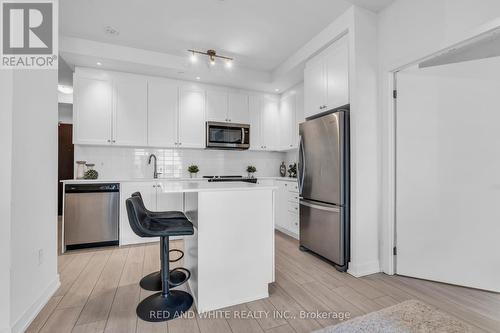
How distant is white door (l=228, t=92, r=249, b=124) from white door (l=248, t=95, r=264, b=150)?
0.10 metres

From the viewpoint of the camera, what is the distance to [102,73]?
3732mm

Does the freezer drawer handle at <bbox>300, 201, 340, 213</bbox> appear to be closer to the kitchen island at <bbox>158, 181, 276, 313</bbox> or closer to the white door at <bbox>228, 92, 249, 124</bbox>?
the kitchen island at <bbox>158, 181, 276, 313</bbox>

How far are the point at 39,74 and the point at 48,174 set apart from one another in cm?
82

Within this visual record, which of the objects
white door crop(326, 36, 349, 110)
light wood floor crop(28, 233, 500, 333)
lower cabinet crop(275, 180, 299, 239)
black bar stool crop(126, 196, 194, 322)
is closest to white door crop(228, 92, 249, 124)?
lower cabinet crop(275, 180, 299, 239)

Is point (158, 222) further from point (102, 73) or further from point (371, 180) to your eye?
point (102, 73)

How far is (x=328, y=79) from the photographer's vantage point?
3.02m

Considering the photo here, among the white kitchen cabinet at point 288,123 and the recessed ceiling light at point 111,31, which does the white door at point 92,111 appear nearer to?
the recessed ceiling light at point 111,31

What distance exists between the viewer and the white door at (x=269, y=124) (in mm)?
4752

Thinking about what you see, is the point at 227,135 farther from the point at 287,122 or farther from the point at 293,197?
the point at 293,197

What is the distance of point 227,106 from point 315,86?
174 cm

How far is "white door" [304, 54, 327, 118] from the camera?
313 centimetres

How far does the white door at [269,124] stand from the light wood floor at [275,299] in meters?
2.42

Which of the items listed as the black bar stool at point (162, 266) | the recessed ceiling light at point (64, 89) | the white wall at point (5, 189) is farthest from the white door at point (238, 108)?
the recessed ceiling light at point (64, 89)

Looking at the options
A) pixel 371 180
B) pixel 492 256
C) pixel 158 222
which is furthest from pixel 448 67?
pixel 158 222
